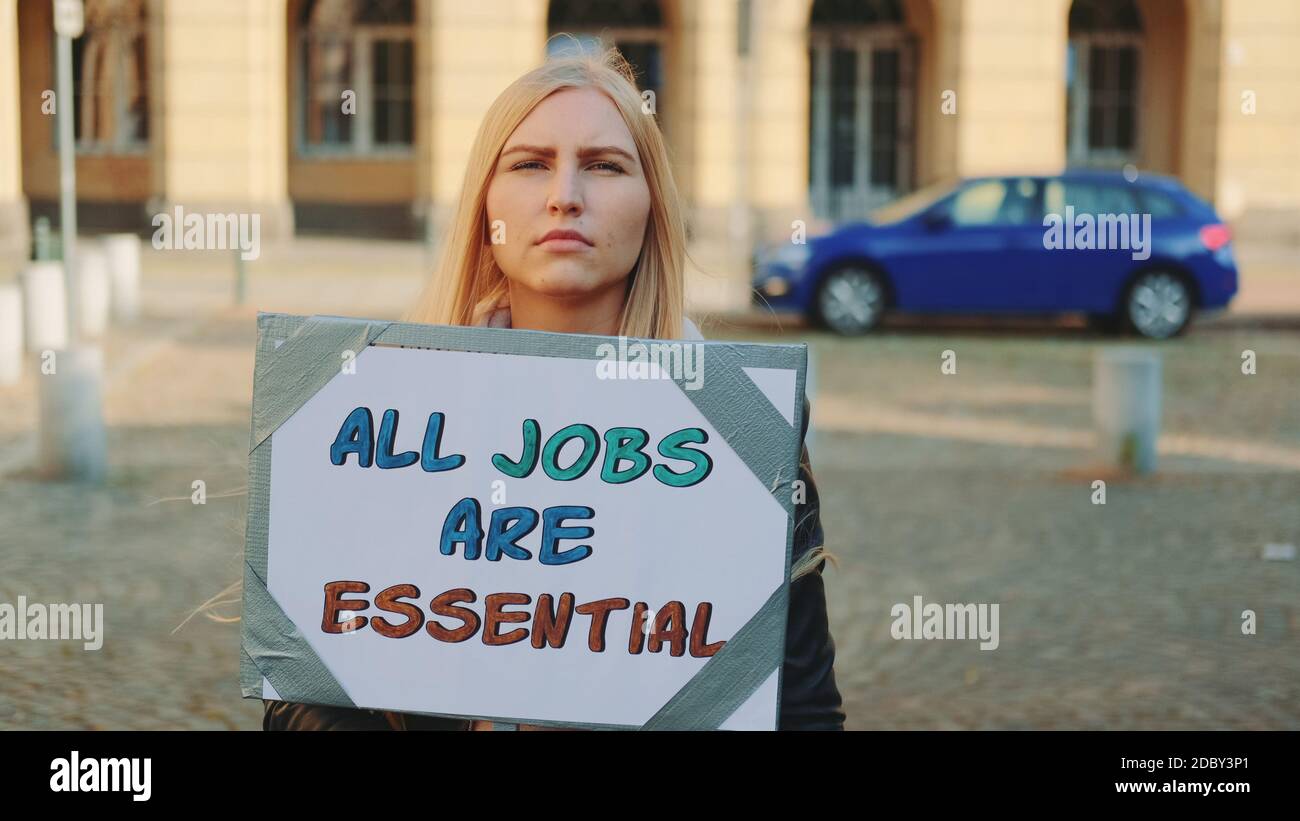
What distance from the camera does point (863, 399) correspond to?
528 inches

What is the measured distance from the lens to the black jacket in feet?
7.63

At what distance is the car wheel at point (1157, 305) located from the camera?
60.1ft

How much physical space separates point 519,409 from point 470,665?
1.07 feet

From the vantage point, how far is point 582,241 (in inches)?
95.2

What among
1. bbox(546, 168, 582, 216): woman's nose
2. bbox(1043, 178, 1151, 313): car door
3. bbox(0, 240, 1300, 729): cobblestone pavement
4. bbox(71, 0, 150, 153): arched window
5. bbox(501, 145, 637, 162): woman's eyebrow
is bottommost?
bbox(0, 240, 1300, 729): cobblestone pavement

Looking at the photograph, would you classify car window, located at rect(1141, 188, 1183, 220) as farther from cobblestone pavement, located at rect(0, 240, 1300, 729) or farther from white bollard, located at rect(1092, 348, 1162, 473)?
white bollard, located at rect(1092, 348, 1162, 473)

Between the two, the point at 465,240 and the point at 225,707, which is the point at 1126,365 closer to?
the point at 225,707

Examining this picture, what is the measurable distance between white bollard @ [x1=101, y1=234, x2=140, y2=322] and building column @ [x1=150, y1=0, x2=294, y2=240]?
10.00m

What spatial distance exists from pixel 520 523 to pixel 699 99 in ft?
86.3

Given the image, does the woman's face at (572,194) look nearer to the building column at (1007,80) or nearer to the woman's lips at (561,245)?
the woman's lips at (561,245)

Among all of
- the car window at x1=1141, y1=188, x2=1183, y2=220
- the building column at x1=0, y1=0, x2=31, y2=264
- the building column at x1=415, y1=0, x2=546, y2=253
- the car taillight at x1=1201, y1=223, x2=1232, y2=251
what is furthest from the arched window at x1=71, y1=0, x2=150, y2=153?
the car taillight at x1=1201, y1=223, x2=1232, y2=251

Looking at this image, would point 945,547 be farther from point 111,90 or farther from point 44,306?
point 111,90

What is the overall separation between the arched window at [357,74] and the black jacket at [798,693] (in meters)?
28.9
